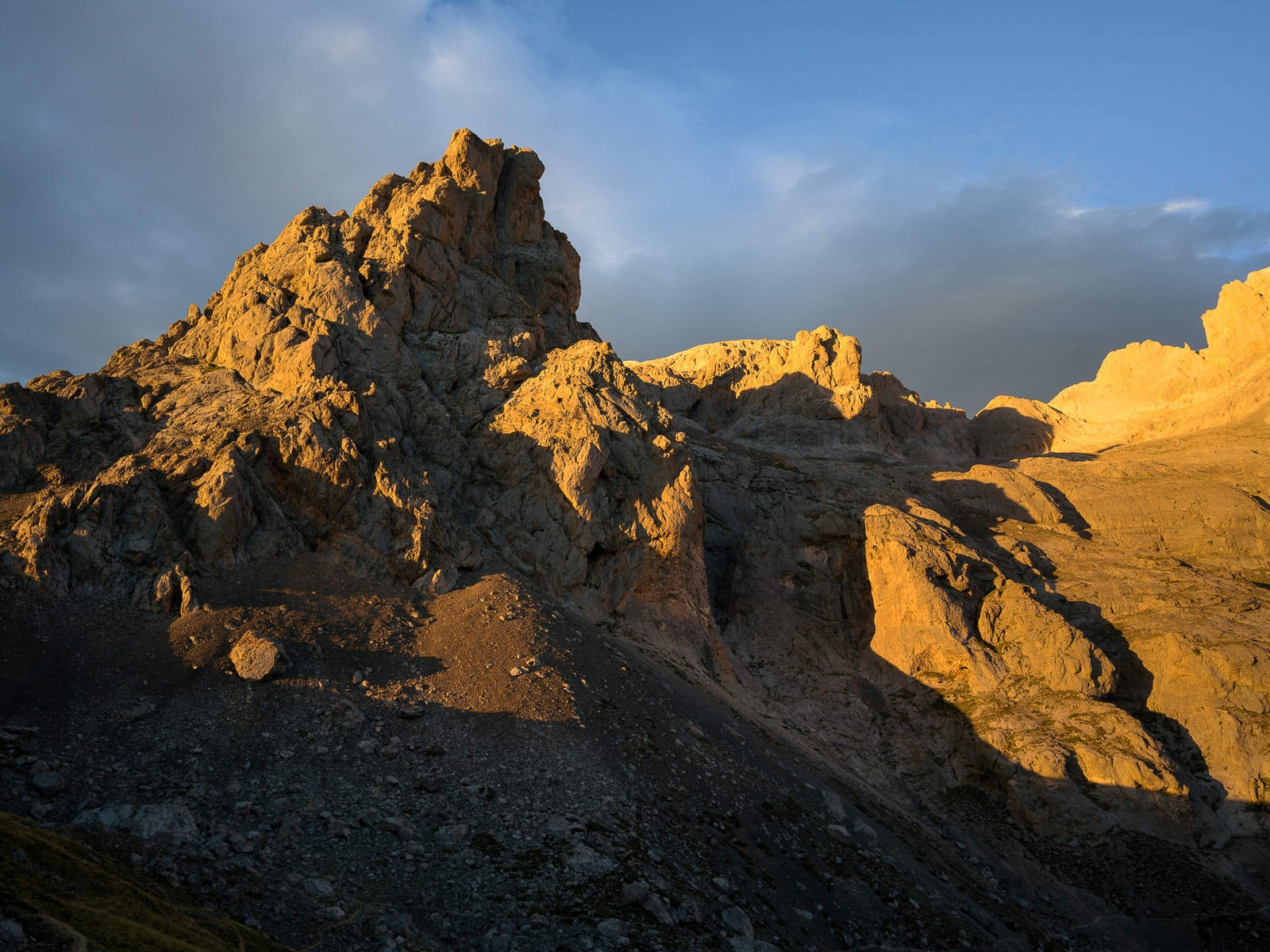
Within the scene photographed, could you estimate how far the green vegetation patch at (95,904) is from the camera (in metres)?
16.6

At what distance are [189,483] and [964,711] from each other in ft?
168

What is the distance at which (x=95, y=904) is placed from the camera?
58.9 ft

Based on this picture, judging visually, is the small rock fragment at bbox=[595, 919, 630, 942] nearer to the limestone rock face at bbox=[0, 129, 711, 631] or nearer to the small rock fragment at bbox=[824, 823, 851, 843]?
the small rock fragment at bbox=[824, 823, 851, 843]

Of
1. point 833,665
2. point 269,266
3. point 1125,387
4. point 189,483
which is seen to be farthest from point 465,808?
point 1125,387

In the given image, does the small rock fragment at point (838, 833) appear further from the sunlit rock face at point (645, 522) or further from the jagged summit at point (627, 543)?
the sunlit rock face at point (645, 522)

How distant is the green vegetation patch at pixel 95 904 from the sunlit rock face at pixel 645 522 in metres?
18.3

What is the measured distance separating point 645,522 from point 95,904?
4275 centimetres

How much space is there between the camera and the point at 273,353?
53938 mm

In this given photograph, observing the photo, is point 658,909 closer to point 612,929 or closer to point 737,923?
point 612,929

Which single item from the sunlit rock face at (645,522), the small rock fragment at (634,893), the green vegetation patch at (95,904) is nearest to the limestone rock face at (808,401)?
the sunlit rock face at (645,522)

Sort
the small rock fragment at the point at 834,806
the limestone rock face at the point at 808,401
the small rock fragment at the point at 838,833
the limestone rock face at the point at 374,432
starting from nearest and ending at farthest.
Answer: the small rock fragment at the point at 838,833, the small rock fragment at the point at 834,806, the limestone rock face at the point at 374,432, the limestone rock face at the point at 808,401

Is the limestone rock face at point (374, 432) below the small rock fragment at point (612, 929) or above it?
above

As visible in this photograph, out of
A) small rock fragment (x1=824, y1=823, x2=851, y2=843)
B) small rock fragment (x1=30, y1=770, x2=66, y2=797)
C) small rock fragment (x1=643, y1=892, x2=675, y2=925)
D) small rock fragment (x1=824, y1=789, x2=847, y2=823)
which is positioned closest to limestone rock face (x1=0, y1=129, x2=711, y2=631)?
small rock fragment (x1=30, y1=770, x2=66, y2=797)

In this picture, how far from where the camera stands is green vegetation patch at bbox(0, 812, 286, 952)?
655 inches
